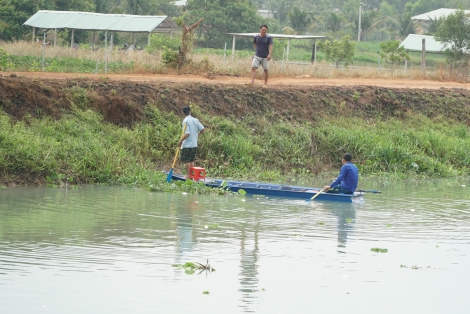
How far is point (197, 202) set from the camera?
48.2 feet

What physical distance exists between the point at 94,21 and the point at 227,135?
647 inches

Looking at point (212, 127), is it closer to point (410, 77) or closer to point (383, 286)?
point (383, 286)

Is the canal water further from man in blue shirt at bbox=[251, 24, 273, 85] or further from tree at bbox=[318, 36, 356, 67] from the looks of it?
tree at bbox=[318, 36, 356, 67]

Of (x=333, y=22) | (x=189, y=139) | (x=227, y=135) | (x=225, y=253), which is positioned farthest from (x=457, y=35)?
(x=333, y=22)

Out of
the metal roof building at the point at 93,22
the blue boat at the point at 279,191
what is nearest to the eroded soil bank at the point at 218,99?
the blue boat at the point at 279,191

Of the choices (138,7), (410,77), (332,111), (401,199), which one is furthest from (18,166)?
(138,7)

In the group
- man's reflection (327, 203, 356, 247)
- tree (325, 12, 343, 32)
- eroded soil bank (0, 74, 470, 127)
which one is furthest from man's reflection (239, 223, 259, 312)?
tree (325, 12, 343, 32)

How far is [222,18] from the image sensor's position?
2009 inches

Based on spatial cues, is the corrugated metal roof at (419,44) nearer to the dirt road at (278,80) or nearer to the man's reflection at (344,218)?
the dirt road at (278,80)

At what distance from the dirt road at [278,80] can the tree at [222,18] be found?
861 inches

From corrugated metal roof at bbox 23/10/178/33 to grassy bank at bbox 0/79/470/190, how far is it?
12.1 m

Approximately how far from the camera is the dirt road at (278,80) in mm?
21875

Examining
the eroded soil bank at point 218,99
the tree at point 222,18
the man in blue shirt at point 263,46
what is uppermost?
the tree at point 222,18

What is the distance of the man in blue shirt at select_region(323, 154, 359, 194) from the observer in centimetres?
1503
